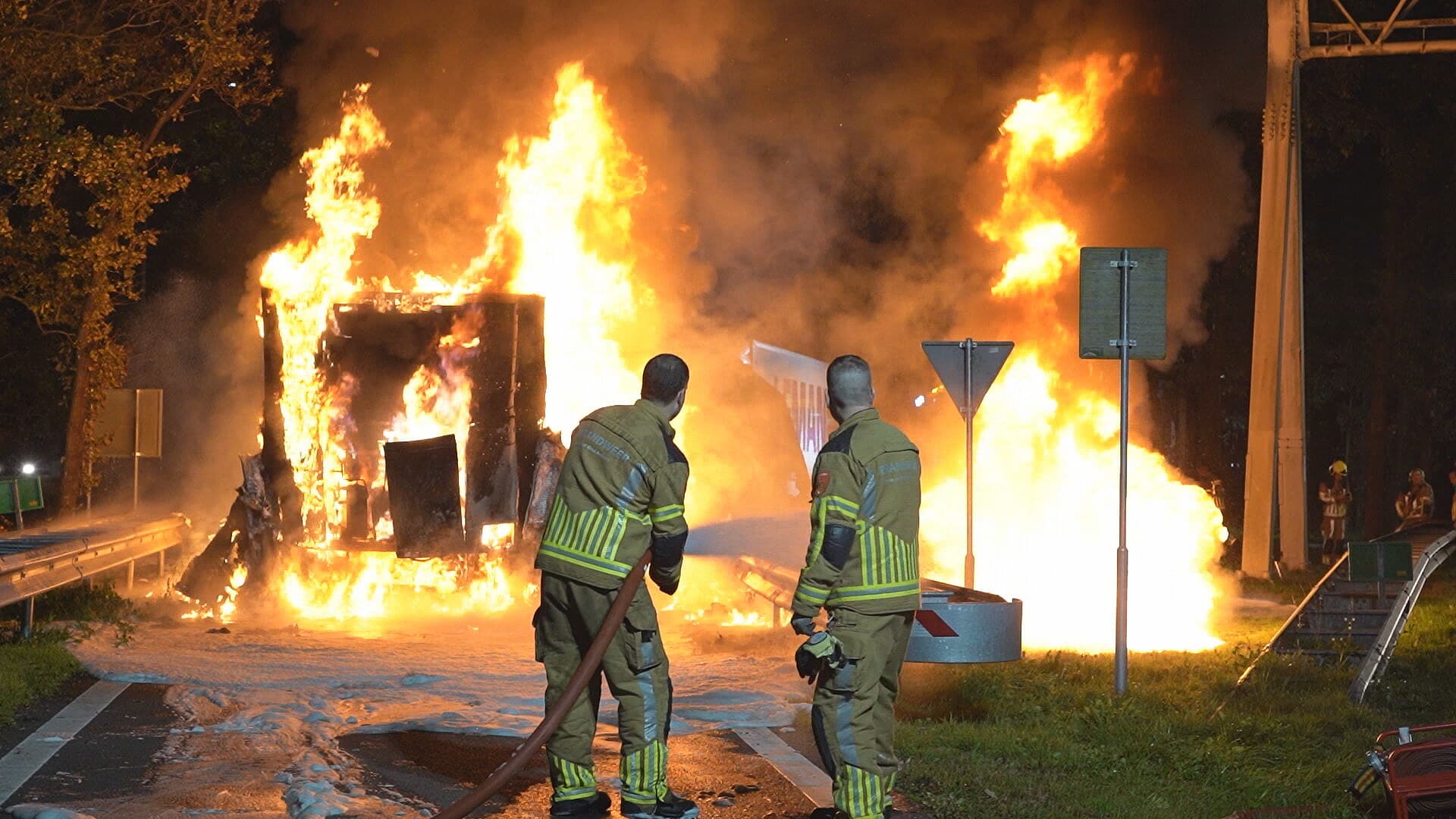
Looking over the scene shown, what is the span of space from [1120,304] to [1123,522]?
4.46ft

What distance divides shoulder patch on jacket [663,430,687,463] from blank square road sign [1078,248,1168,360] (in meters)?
3.92

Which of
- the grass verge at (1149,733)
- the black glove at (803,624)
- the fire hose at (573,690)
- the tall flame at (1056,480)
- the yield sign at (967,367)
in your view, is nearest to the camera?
the black glove at (803,624)

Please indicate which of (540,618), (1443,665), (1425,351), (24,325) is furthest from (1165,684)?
(24,325)

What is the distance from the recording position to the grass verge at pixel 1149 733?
→ 6934 millimetres

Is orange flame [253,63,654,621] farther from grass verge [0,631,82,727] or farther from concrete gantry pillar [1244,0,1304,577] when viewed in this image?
concrete gantry pillar [1244,0,1304,577]

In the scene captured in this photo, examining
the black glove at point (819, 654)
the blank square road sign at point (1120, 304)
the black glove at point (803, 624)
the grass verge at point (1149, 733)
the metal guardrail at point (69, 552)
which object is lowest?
the grass verge at point (1149, 733)

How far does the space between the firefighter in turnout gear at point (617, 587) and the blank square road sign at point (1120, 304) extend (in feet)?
13.2

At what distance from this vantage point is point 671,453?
256 inches

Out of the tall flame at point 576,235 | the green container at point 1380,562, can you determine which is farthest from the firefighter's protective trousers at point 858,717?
the tall flame at point 576,235

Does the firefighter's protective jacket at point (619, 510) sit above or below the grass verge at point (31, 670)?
above

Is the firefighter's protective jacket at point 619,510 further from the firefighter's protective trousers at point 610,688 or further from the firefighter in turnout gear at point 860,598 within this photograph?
the firefighter in turnout gear at point 860,598

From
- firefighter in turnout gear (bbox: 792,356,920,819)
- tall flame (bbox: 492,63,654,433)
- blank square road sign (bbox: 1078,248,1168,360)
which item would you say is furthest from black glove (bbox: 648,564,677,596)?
tall flame (bbox: 492,63,654,433)

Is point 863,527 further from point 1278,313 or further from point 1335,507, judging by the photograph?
point 1335,507

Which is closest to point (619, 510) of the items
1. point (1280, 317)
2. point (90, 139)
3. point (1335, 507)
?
point (90, 139)
